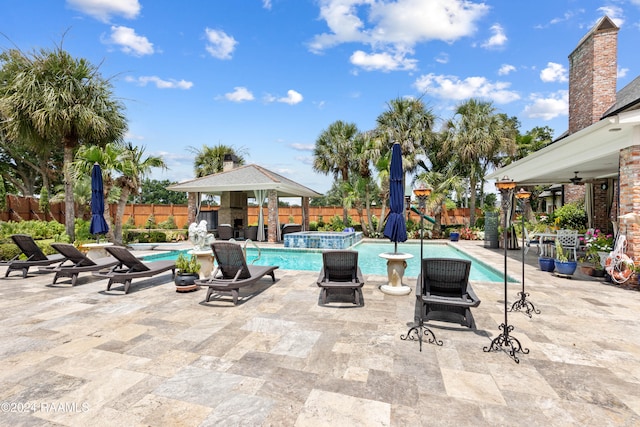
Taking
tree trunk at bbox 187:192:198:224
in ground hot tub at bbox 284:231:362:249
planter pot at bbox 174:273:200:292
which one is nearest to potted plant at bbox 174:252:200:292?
planter pot at bbox 174:273:200:292

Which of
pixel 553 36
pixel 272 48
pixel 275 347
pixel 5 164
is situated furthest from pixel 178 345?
pixel 5 164

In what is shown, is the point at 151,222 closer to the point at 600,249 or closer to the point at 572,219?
the point at 600,249

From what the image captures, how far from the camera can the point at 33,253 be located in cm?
804

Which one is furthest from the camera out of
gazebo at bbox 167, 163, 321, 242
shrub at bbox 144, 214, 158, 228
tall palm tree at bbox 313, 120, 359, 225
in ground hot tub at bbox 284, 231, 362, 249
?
shrub at bbox 144, 214, 158, 228

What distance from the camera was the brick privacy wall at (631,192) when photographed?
6355mm

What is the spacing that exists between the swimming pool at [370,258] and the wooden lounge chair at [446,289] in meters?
3.65

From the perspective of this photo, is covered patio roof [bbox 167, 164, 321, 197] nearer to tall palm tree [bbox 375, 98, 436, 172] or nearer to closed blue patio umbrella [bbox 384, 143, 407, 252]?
tall palm tree [bbox 375, 98, 436, 172]

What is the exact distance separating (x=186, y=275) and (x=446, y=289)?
500 centimetres

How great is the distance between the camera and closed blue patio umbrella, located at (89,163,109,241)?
29.3 ft

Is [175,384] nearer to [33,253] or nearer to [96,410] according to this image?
[96,410]

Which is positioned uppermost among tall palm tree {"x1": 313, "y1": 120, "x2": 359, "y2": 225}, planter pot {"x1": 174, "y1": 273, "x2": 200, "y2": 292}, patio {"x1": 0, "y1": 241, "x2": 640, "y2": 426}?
tall palm tree {"x1": 313, "y1": 120, "x2": 359, "y2": 225}

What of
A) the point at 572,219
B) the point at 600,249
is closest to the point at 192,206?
the point at 600,249

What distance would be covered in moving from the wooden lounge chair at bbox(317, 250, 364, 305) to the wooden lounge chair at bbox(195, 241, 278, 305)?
1.42 meters

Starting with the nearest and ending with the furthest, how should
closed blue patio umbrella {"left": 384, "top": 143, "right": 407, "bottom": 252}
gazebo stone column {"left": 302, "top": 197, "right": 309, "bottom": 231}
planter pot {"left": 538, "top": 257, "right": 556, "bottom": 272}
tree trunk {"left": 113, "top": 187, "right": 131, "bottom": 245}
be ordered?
closed blue patio umbrella {"left": 384, "top": 143, "right": 407, "bottom": 252} < planter pot {"left": 538, "top": 257, "right": 556, "bottom": 272} < tree trunk {"left": 113, "top": 187, "right": 131, "bottom": 245} < gazebo stone column {"left": 302, "top": 197, "right": 309, "bottom": 231}
